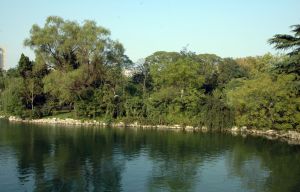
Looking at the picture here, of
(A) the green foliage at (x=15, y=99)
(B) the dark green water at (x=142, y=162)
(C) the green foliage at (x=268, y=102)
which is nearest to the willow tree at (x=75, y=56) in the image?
(A) the green foliage at (x=15, y=99)

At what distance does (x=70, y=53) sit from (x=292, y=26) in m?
30.3

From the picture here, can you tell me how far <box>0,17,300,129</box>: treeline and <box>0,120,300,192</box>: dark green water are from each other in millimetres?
5252

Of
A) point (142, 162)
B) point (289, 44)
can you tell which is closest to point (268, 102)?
point (289, 44)

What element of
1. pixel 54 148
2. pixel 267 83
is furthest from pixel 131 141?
pixel 267 83

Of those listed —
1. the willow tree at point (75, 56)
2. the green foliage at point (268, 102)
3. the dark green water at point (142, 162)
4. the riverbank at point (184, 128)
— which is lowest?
the dark green water at point (142, 162)

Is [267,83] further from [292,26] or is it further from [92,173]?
[92,173]

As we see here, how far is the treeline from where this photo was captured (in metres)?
48.9

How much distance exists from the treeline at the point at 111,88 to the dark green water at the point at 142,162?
525cm

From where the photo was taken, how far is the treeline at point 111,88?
4891 centimetres

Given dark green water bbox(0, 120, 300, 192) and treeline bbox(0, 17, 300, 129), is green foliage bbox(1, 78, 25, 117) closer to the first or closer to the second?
treeline bbox(0, 17, 300, 129)

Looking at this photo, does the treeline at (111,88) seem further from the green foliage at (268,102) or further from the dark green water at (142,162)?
the dark green water at (142,162)

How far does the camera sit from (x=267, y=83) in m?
45.3

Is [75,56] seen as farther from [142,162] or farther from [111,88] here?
[142,162]

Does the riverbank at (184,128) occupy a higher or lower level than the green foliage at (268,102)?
lower
